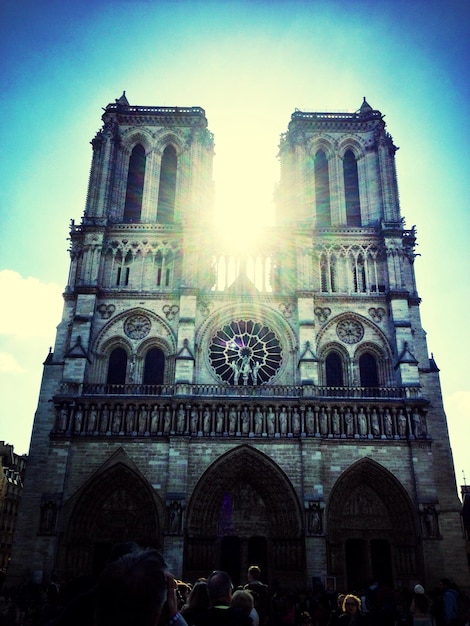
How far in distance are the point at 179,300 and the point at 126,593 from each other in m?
24.7

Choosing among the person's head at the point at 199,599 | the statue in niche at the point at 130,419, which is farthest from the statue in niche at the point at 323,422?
the person's head at the point at 199,599

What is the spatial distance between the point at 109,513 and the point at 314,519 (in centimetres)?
820

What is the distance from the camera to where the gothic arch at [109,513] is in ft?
71.9

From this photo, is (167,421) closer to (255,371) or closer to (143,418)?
(143,418)

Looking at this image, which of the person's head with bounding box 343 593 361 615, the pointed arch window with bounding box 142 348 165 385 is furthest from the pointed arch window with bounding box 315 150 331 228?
the person's head with bounding box 343 593 361 615

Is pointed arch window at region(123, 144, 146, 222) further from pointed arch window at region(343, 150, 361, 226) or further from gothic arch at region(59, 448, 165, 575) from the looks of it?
gothic arch at region(59, 448, 165, 575)

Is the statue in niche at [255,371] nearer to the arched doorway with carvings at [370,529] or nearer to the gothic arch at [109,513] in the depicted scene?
the arched doorway with carvings at [370,529]

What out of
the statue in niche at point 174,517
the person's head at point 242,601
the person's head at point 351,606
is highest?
the statue in niche at point 174,517

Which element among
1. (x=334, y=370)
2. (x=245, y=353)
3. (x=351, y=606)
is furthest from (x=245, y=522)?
(x=351, y=606)

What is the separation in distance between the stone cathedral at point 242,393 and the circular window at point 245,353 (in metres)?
0.09

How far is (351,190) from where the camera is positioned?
30172 mm

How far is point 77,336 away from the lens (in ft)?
82.4

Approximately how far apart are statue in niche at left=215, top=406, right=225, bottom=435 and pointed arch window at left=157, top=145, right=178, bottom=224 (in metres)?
10.5

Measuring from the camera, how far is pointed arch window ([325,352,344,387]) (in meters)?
25.6
